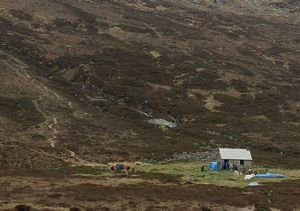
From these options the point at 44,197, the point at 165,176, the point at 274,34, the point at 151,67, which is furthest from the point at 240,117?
the point at 274,34

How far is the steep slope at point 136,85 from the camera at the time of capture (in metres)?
87.1

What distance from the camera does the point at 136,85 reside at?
12388cm

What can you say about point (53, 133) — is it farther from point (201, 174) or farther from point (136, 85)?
point (136, 85)

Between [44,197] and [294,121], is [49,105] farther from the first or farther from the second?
[44,197]

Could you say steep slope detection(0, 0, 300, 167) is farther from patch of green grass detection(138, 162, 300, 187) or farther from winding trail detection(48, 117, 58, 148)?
patch of green grass detection(138, 162, 300, 187)

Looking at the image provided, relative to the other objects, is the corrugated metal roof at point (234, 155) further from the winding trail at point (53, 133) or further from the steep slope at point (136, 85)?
the winding trail at point (53, 133)

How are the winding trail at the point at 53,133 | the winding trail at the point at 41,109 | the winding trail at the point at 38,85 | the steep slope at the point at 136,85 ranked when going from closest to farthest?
the winding trail at the point at 41,109, the winding trail at the point at 53,133, the steep slope at the point at 136,85, the winding trail at the point at 38,85

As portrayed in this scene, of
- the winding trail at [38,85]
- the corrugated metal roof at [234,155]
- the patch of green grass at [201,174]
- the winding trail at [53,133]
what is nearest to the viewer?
the patch of green grass at [201,174]

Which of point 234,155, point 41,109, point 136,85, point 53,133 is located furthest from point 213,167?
point 136,85

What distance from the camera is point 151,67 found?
448 feet

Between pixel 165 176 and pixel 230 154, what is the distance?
15426 mm

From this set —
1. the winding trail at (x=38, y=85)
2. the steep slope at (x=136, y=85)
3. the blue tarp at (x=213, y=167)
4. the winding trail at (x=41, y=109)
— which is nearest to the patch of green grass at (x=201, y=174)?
the blue tarp at (x=213, y=167)

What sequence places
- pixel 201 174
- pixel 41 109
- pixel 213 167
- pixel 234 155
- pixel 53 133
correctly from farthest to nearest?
pixel 41 109
pixel 53 133
pixel 234 155
pixel 213 167
pixel 201 174

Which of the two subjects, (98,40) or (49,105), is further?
(98,40)
